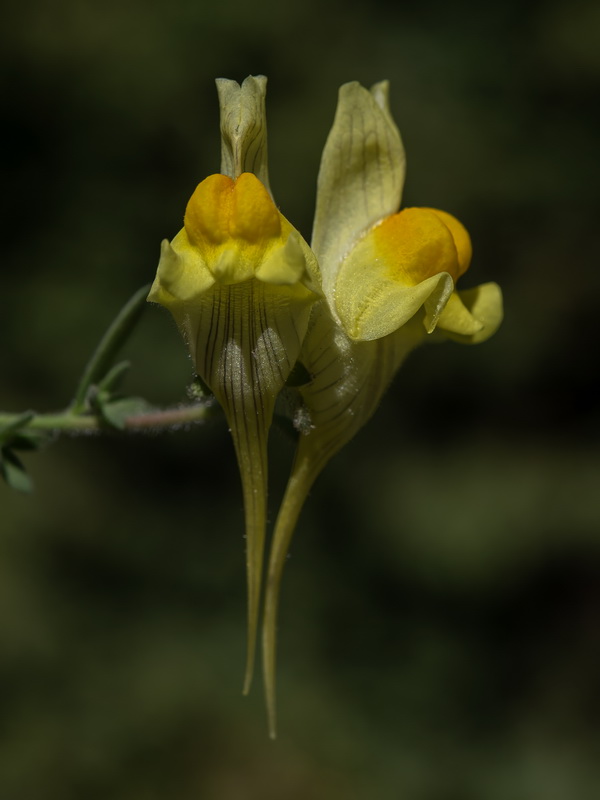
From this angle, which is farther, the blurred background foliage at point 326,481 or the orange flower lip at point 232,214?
the blurred background foliage at point 326,481

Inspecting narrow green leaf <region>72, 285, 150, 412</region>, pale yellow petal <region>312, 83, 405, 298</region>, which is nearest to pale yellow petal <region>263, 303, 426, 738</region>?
pale yellow petal <region>312, 83, 405, 298</region>

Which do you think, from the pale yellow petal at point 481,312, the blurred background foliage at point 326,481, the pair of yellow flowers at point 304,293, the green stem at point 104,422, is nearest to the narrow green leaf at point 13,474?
the green stem at point 104,422

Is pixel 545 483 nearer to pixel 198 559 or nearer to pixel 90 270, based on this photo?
pixel 198 559

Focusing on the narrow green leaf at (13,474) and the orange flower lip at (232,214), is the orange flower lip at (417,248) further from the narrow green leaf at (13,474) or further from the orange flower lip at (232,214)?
the narrow green leaf at (13,474)

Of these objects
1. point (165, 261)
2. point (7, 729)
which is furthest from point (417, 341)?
point (7, 729)

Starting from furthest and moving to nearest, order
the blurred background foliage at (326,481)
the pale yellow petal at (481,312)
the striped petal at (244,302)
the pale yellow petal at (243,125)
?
the blurred background foliage at (326,481) < the pale yellow petal at (481,312) < the pale yellow petal at (243,125) < the striped petal at (244,302)

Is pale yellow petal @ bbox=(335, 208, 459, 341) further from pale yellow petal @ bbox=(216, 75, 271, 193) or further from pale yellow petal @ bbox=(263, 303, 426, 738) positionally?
pale yellow petal @ bbox=(216, 75, 271, 193)

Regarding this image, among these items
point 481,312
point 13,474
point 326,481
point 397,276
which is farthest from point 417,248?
point 326,481
